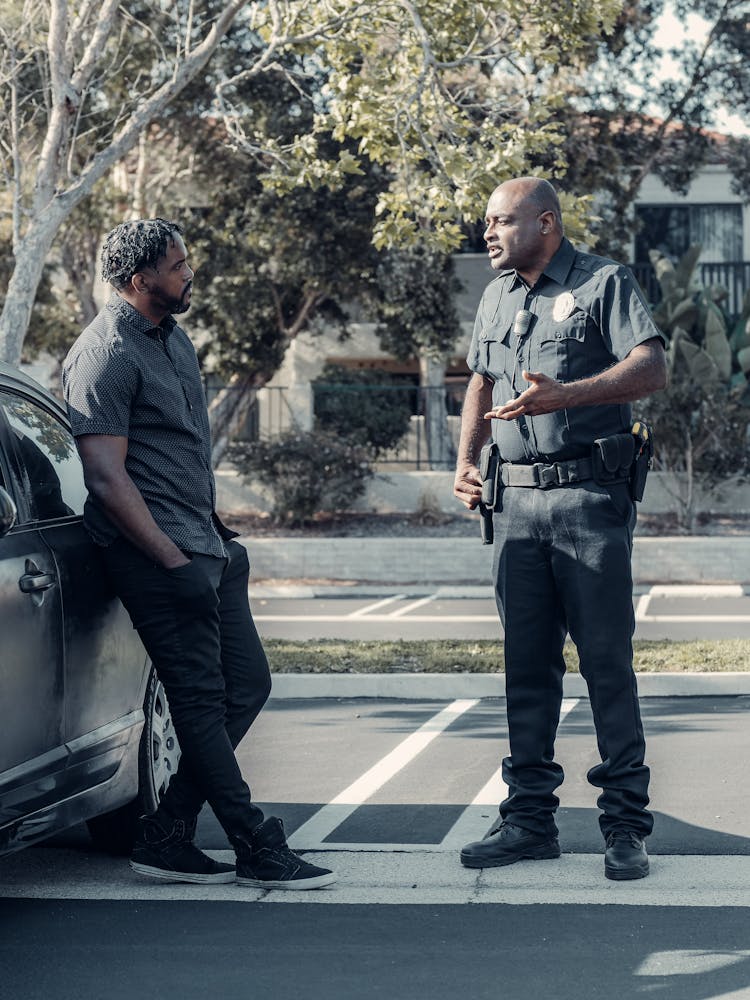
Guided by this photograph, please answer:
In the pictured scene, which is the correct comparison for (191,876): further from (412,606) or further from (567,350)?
(412,606)

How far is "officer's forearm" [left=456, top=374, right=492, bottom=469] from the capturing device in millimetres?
4836

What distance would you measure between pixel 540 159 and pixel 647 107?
3324mm

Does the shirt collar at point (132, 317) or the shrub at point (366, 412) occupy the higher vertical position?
the shirt collar at point (132, 317)

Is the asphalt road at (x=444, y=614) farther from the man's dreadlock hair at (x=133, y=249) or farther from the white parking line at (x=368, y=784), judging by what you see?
the man's dreadlock hair at (x=133, y=249)

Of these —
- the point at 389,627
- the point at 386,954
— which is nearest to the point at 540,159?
the point at 389,627

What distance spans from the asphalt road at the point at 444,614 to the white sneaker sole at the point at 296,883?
6779mm

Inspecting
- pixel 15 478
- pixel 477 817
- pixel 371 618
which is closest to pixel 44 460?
pixel 15 478

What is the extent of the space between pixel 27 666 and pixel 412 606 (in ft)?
33.6

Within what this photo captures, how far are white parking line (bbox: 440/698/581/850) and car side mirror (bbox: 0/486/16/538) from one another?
191 cm

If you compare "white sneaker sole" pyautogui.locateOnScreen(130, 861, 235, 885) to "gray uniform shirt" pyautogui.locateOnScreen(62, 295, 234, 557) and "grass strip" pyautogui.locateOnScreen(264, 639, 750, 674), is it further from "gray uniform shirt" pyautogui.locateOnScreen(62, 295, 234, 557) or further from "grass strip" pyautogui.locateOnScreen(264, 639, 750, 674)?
"grass strip" pyautogui.locateOnScreen(264, 639, 750, 674)

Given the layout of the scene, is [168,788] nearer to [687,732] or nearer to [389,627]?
[687,732]

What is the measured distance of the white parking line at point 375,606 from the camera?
13361mm

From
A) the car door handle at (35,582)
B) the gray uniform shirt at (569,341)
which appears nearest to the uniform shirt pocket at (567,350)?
the gray uniform shirt at (569,341)

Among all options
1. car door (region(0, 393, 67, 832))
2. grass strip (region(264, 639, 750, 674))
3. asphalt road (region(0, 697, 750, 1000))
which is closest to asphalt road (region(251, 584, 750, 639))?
grass strip (region(264, 639, 750, 674))
